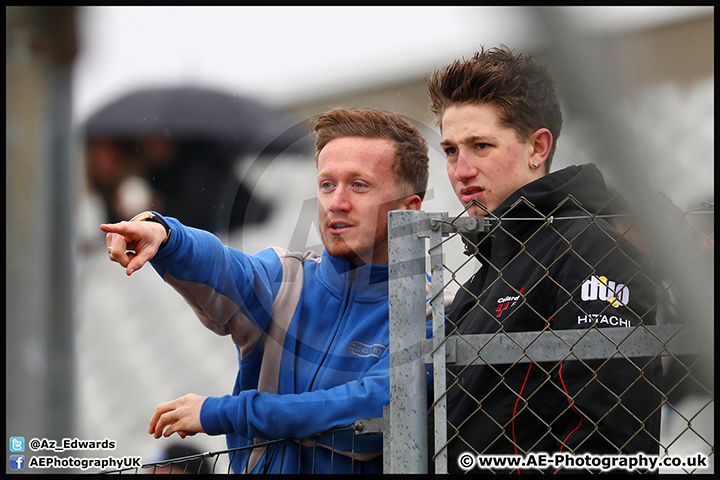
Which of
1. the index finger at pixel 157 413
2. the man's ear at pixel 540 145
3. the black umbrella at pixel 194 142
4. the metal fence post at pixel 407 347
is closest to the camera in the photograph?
the metal fence post at pixel 407 347

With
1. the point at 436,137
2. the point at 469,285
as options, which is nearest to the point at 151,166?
the point at 436,137

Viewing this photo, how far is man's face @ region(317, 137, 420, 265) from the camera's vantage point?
1.68 metres

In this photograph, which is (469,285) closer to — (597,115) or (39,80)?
(39,80)

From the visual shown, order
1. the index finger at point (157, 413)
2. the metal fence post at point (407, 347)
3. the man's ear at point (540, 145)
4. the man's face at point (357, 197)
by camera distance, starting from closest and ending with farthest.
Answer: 1. the metal fence post at point (407, 347)
2. the index finger at point (157, 413)
3. the man's ear at point (540, 145)
4. the man's face at point (357, 197)

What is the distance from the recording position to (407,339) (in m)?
1.17

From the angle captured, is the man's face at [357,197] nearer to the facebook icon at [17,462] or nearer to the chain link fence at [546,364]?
the chain link fence at [546,364]

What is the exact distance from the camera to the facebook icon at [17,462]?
48.3 inches

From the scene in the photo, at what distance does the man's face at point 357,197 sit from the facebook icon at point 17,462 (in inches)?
33.9

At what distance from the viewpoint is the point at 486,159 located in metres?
1.54

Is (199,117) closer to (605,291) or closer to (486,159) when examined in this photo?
(486,159)

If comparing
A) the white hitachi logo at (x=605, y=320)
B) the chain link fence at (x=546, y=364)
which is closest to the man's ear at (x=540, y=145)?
the chain link fence at (x=546, y=364)

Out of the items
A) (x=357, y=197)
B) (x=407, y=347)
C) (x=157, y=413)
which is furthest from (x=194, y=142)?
(x=407, y=347)

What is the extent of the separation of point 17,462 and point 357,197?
100 cm

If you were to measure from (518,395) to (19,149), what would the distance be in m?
0.92
